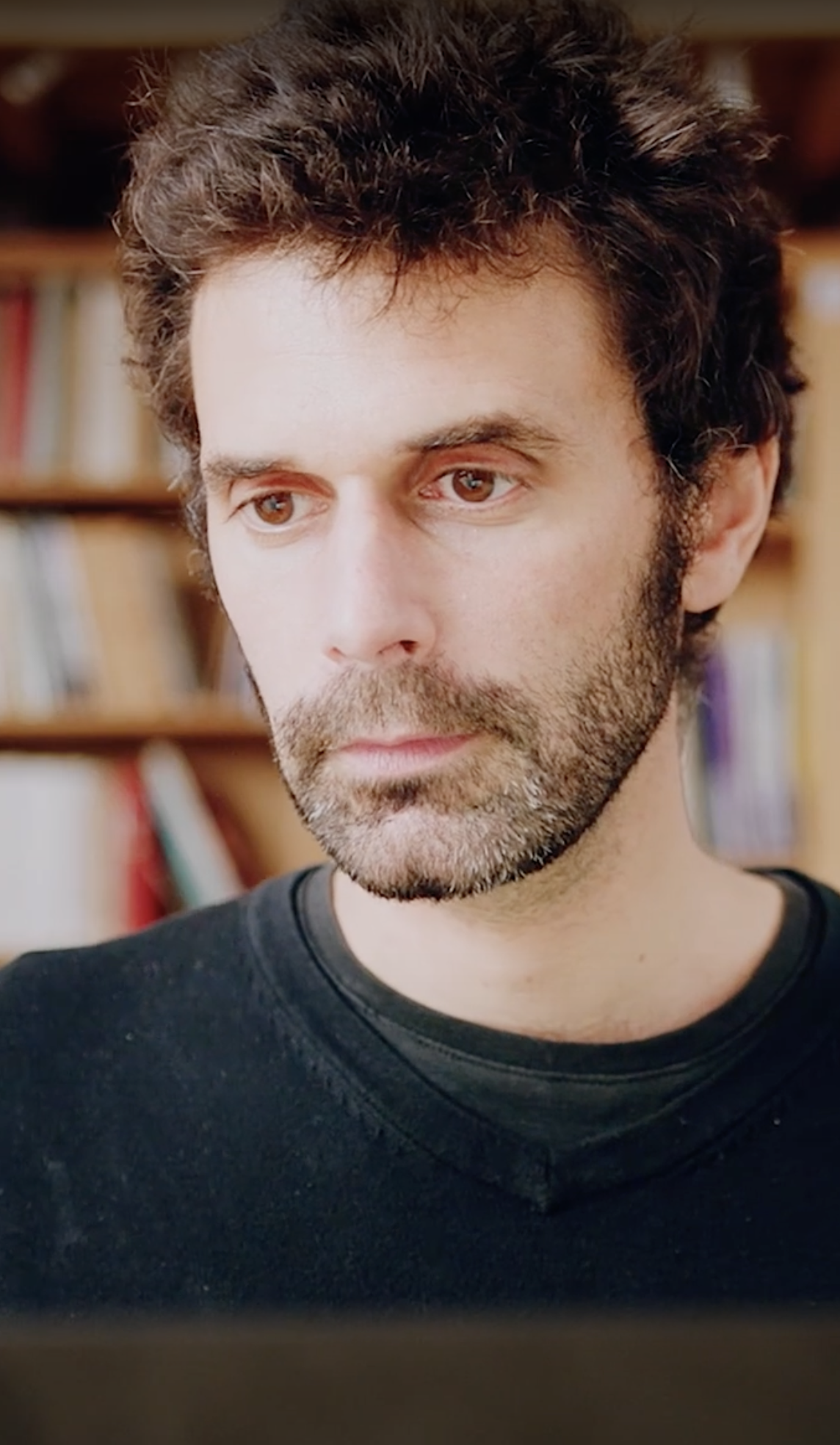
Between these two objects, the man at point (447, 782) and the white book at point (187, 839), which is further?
the white book at point (187, 839)

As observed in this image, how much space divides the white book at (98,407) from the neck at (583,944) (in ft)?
4.06

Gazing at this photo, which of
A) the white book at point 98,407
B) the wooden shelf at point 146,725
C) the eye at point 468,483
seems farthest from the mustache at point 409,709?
the white book at point 98,407

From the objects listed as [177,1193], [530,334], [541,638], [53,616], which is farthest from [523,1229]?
[53,616]

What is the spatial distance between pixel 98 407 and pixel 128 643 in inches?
13.3

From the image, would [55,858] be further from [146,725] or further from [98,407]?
[98,407]

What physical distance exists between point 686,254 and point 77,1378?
0.91 metres

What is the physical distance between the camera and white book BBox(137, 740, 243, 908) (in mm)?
2002

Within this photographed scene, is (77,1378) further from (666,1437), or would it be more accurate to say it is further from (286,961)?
(286,961)

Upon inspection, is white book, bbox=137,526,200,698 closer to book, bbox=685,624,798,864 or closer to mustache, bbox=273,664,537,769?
book, bbox=685,624,798,864

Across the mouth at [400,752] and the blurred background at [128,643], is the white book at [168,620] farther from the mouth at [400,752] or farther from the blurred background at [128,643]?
the mouth at [400,752]

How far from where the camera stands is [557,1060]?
86 centimetres

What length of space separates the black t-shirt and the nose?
9.0 inches

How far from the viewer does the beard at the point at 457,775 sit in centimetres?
80

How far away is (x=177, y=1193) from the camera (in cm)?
82
